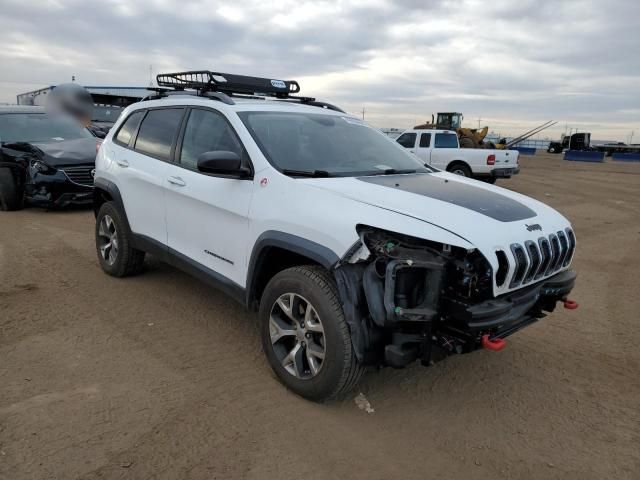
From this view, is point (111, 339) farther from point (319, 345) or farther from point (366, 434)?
point (366, 434)

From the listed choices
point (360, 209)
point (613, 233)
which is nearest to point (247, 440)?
point (360, 209)

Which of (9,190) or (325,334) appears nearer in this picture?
(325,334)

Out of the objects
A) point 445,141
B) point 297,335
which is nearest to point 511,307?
point 297,335

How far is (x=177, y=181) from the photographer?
4.19 m

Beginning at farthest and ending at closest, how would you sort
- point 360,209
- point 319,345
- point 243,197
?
1. point 243,197
2. point 319,345
3. point 360,209

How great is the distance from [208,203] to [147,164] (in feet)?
3.84

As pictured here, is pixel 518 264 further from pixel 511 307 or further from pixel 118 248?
pixel 118 248

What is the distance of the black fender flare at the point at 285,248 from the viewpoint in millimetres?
2957

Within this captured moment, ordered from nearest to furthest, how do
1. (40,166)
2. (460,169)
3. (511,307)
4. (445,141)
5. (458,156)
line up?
(511,307) → (40,166) → (458,156) → (460,169) → (445,141)

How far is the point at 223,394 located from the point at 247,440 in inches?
20.4

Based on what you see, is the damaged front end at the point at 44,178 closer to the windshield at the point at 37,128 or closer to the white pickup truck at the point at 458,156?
the windshield at the point at 37,128

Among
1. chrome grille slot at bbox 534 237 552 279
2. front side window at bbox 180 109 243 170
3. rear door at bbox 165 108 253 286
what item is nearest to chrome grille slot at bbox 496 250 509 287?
chrome grille slot at bbox 534 237 552 279

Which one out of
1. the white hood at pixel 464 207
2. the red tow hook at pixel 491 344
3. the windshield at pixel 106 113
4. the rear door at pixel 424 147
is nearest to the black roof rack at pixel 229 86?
the white hood at pixel 464 207

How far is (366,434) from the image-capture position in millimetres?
2965
